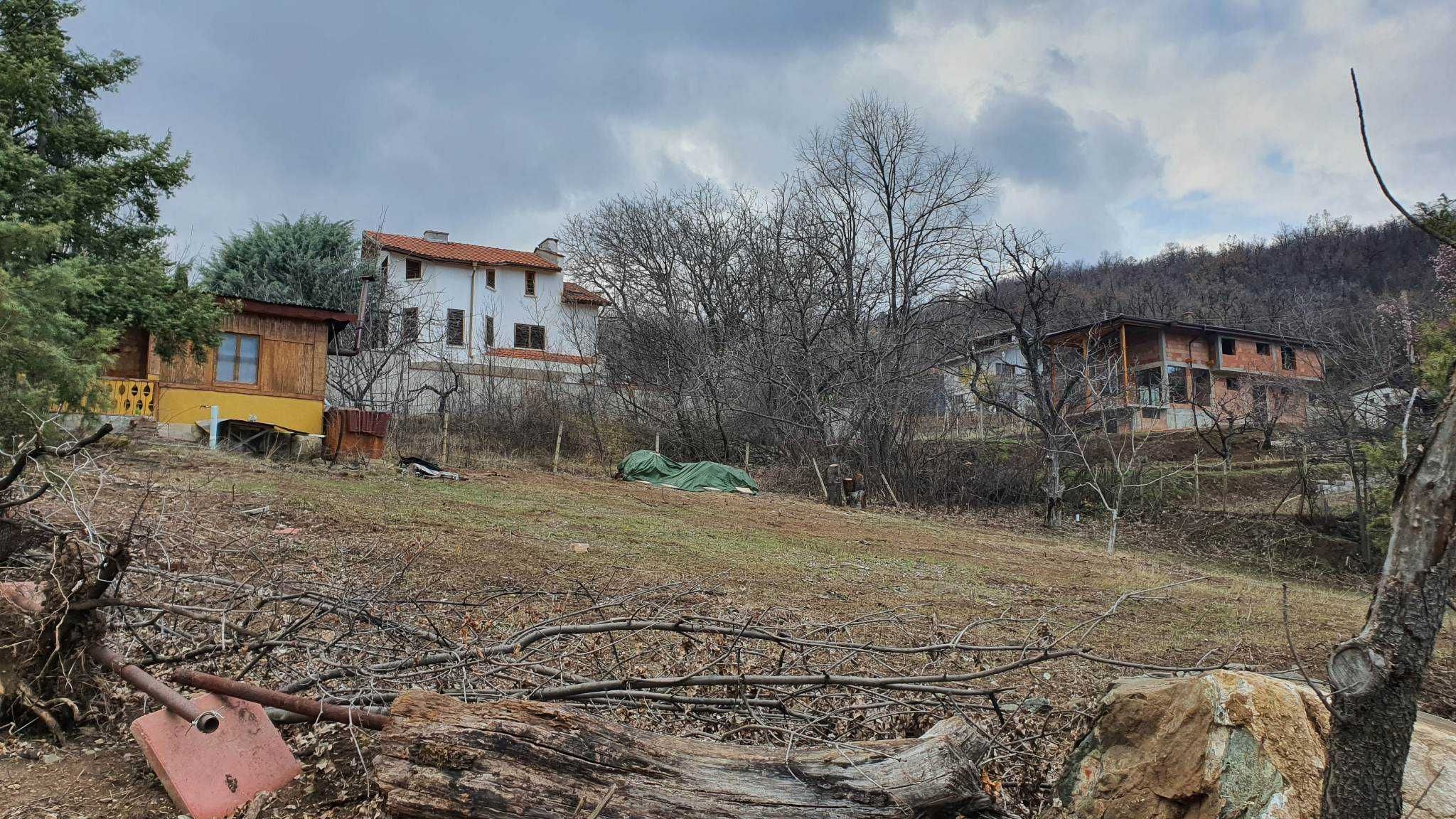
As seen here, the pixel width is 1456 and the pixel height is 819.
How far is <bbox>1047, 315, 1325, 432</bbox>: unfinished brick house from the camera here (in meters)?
34.7

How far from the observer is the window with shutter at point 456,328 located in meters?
36.8

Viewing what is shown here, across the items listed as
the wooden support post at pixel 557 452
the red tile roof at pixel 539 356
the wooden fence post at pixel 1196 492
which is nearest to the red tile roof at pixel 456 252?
the red tile roof at pixel 539 356

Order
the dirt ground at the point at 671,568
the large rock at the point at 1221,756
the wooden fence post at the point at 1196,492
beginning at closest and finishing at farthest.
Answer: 1. the large rock at the point at 1221,756
2. the dirt ground at the point at 671,568
3. the wooden fence post at the point at 1196,492

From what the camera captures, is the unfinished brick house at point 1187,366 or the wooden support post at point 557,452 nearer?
the wooden support post at point 557,452

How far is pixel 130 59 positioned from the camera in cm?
1733

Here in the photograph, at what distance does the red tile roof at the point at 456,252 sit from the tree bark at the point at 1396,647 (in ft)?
122

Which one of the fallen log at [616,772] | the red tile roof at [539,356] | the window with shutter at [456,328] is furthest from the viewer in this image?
the window with shutter at [456,328]

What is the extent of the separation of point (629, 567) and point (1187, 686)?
23.6 ft

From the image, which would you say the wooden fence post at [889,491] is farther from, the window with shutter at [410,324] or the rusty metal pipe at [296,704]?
the rusty metal pipe at [296,704]

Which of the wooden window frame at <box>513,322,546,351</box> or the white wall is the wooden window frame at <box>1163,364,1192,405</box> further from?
the wooden window frame at <box>513,322,546,351</box>

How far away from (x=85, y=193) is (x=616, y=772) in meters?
18.6

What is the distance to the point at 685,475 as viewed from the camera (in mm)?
23016

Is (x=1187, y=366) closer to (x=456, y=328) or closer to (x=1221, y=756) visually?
(x=456, y=328)

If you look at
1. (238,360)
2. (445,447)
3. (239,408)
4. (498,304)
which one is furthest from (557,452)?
(498,304)
